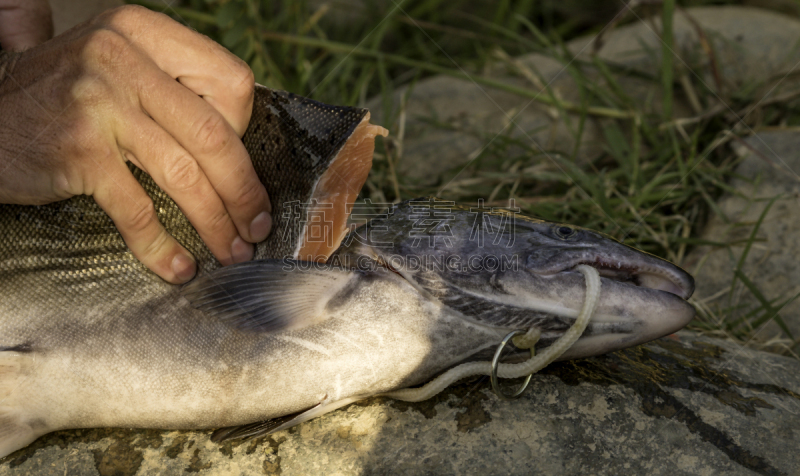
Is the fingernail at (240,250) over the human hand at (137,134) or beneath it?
beneath

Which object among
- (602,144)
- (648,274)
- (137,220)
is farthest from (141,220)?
(602,144)

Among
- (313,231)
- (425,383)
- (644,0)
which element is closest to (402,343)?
(425,383)

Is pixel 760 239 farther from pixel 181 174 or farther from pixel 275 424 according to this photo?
pixel 181 174

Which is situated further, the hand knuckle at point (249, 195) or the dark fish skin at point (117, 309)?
the hand knuckle at point (249, 195)

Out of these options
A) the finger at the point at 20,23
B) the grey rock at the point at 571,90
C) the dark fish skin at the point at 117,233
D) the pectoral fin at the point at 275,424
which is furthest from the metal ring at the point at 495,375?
the finger at the point at 20,23

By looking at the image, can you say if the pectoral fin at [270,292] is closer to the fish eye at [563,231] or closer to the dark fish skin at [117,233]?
the dark fish skin at [117,233]

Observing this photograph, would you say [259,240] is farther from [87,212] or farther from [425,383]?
[425,383]
